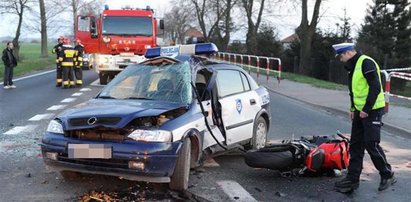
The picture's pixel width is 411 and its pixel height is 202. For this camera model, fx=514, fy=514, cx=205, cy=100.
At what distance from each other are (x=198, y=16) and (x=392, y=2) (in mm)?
23228

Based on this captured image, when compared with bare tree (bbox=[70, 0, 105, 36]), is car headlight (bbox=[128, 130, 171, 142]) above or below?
below

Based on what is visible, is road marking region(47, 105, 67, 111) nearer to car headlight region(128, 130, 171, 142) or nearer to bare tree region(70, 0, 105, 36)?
car headlight region(128, 130, 171, 142)

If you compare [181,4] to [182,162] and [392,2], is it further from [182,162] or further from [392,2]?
[182,162]

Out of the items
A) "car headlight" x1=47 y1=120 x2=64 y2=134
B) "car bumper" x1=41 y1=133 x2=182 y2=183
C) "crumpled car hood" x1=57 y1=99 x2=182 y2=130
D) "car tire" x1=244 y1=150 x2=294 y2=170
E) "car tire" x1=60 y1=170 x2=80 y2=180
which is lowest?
→ "car tire" x1=60 y1=170 x2=80 y2=180

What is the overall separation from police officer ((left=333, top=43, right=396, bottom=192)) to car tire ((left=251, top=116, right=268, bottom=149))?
1.83 meters

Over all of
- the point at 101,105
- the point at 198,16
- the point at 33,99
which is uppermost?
the point at 198,16

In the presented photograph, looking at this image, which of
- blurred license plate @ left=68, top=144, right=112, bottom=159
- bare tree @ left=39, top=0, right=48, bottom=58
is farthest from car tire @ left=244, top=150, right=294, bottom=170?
bare tree @ left=39, top=0, right=48, bottom=58

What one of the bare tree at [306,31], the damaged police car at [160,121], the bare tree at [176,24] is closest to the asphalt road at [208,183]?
the damaged police car at [160,121]

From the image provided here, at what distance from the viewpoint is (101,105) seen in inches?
234

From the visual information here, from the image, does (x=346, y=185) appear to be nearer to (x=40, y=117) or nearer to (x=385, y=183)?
(x=385, y=183)

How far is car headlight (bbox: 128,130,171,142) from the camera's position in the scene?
5297mm

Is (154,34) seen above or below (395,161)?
above

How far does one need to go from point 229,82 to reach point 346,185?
2264mm

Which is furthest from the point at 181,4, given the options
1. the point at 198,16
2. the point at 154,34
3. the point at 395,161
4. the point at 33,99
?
the point at 395,161
